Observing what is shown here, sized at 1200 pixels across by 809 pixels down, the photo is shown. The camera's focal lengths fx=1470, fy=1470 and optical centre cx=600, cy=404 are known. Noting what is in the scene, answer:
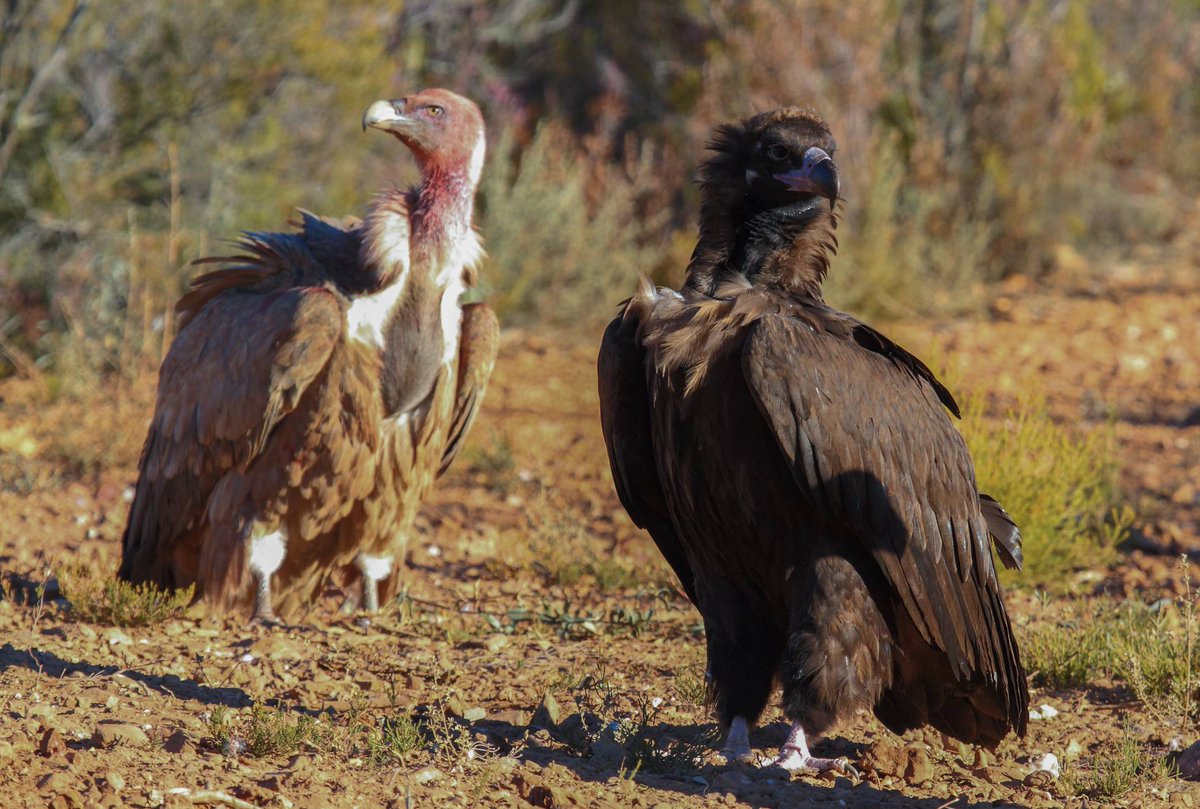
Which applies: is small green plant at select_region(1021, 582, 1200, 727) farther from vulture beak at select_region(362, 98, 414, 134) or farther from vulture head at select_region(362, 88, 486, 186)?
vulture beak at select_region(362, 98, 414, 134)

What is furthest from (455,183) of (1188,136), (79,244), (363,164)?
(1188,136)

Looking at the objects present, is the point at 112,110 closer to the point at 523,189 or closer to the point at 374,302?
the point at 523,189

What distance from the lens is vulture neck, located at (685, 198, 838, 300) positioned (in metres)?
4.51

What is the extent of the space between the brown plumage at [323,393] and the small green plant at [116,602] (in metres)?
0.44

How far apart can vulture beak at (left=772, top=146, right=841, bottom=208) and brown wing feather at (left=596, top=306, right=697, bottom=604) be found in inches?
25.7

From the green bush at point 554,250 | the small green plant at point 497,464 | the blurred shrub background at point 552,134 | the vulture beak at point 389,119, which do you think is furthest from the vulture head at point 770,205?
the green bush at point 554,250

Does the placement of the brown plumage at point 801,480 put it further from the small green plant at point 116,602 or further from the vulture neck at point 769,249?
the small green plant at point 116,602

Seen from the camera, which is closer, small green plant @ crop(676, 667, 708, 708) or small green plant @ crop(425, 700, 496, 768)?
small green plant @ crop(425, 700, 496, 768)

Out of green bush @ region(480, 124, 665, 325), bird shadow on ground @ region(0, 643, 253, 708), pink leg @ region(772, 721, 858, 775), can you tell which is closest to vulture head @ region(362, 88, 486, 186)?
bird shadow on ground @ region(0, 643, 253, 708)

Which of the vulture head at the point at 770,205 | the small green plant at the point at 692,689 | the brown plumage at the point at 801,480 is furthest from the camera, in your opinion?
the small green plant at the point at 692,689

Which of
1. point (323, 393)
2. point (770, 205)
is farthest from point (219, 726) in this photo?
point (770, 205)

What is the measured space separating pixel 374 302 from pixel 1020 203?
8.17m

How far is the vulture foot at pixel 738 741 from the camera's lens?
4.39 m

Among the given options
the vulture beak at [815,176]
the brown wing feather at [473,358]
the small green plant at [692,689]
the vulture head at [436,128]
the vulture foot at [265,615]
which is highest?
the vulture head at [436,128]
